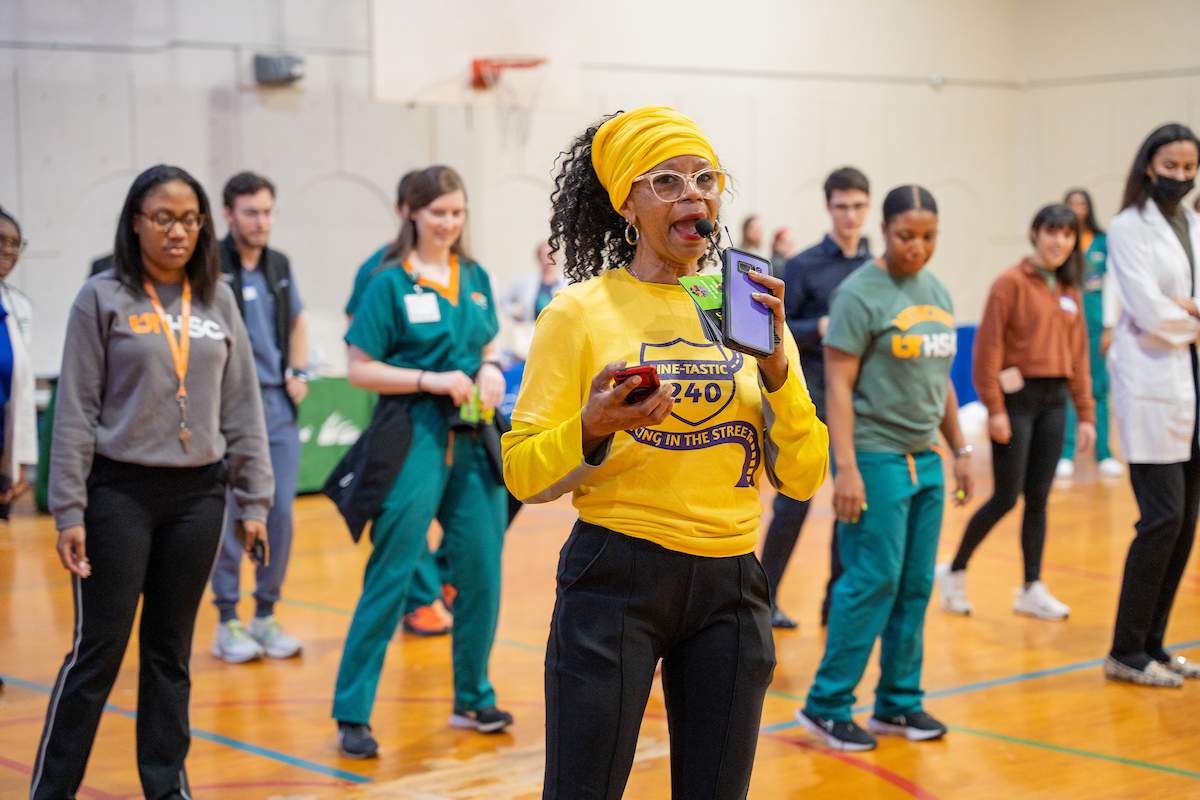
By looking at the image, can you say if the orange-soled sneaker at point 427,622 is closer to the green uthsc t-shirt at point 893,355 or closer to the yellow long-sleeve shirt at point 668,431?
the green uthsc t-shirt at point 893,355

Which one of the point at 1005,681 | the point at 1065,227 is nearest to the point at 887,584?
the point at 1005,681

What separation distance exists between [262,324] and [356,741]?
A: 87.0 inches

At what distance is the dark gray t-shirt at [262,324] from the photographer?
18.0 feet

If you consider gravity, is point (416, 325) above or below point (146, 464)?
above

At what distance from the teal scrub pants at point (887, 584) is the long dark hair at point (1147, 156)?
4.36ft

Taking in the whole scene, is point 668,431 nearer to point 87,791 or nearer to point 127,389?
point 127,389

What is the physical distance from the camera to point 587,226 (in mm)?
2449

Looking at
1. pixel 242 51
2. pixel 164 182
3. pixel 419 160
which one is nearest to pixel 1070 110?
pixel 419 160

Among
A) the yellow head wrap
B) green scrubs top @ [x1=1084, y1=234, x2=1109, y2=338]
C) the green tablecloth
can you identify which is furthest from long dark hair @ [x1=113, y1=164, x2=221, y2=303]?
green scrubs top @ [x1=1084, y1=234, x2=1109, y2=338]

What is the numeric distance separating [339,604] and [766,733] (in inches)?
109

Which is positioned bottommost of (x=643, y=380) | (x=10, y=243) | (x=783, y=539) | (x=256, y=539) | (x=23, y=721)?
(x=23, y=721)

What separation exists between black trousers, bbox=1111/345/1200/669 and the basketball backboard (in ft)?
24.9

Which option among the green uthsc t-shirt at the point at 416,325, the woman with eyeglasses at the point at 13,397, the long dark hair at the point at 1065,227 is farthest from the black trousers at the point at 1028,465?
the woman with eyeglasses at the point at 13,397

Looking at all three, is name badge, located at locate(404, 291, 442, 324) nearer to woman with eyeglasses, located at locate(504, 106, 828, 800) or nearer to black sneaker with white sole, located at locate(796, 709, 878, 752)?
black sneaker with white sole, located at locate(796, 709, 878, 752)
